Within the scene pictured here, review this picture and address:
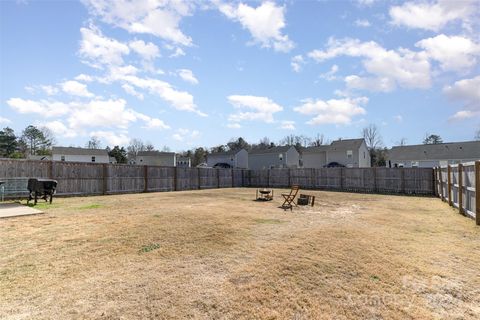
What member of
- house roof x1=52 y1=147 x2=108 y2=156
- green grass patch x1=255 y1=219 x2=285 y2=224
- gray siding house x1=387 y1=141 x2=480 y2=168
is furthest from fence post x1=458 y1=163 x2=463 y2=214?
house roof x1=52 y1=147 x2=108 y2=156

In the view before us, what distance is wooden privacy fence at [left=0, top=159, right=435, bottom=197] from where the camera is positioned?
17562mm

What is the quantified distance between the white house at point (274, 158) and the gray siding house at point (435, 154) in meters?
14.8

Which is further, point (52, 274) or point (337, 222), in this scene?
point (337, 222)

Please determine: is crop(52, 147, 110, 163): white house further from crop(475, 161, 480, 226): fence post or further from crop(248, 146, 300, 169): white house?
crop(475, 161, 480, 226): fence post

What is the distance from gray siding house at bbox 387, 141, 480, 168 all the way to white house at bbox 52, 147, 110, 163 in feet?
142

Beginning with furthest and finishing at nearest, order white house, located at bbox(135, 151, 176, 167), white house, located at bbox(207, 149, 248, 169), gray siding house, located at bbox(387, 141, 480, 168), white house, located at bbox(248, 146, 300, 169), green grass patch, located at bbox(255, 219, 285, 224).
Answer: white house, located at bbox(135, 151, 176, 167)
white house, located at bbox(207, 149, 248, 169)
white house, located at bbox(248, 146, 300, 169)
gray siding house, located at bbox(387, 141, 480, 168)
green grass patch, located at bbox(255, 219, 285, 224)

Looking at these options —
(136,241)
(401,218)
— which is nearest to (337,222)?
(401,218)

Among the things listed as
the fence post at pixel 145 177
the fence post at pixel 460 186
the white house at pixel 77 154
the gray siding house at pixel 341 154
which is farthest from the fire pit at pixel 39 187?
the white house at pixel 77 154

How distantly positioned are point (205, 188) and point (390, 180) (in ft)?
52.8

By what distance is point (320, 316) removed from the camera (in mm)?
3529

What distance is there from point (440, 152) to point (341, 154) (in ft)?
37.8

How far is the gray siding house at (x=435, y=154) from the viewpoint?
34.8 meters

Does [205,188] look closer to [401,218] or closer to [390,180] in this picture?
[390,180]

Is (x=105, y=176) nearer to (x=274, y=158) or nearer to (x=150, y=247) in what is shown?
(x=150, y=247)
